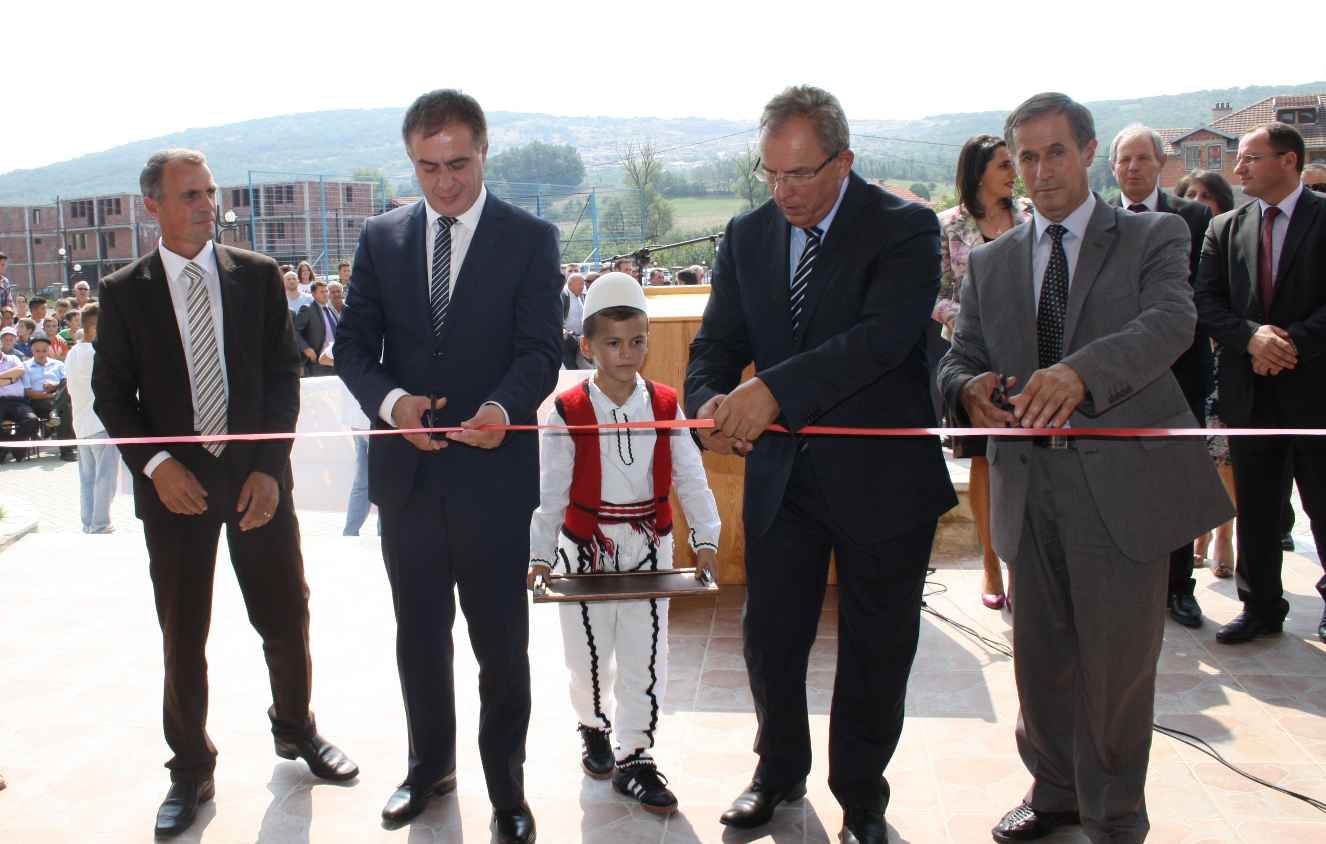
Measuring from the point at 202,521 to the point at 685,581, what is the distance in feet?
4.99

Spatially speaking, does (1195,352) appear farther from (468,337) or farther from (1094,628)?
(468,337)

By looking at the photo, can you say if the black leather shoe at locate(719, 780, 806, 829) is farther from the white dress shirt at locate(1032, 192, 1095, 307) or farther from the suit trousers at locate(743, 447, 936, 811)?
the white dress shirt at locate(1032, 192, 1095, 307)

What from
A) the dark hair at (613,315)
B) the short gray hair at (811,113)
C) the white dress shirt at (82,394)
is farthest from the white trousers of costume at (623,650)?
the white dress shirt at (82,394)

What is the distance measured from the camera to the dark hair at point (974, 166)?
5047 mm

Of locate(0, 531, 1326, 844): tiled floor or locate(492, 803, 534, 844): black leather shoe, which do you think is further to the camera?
locate(0, 531, 1326, 844): tiled floor

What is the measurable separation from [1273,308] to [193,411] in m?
4.35

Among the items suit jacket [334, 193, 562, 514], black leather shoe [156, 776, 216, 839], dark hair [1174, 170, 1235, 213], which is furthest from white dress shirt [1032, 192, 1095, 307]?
dark hair [1174, 170, 1235, 213]

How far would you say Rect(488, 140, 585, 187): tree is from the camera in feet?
406

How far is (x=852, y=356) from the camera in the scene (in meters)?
2.77

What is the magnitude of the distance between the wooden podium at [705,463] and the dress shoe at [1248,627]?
7.05ft

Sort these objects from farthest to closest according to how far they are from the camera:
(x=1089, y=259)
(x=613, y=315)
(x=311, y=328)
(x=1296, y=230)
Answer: (x=311, y=328) < (x=1296, y=230) < (x=613, y=315) < (x=1089, y=259)

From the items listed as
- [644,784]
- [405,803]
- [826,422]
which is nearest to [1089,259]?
[826,422]

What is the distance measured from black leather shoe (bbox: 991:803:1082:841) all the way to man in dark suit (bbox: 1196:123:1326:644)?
209cm

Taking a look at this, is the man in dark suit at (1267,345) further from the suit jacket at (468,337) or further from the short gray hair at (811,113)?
the suit jacket at (468,337)
